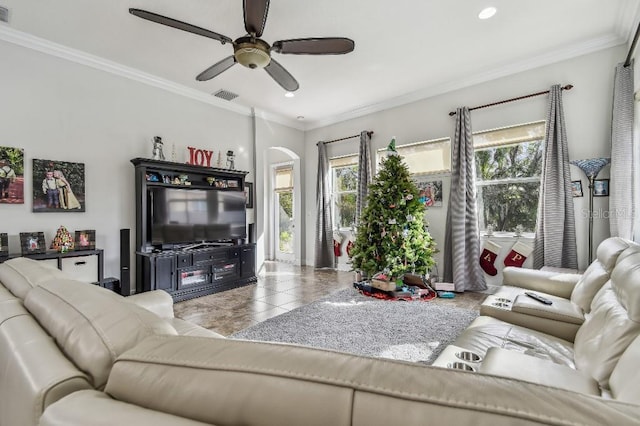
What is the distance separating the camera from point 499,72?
4148 mm

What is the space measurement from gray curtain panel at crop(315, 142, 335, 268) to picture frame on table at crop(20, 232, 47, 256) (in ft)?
13.6

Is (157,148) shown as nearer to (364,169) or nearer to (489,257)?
(364,169)

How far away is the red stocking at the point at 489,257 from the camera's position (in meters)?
4.23

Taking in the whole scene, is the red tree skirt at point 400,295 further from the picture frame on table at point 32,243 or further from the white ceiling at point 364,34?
the picture frame on table at point 32,243

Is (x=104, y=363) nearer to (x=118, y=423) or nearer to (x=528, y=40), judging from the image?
(x=118, y=423)

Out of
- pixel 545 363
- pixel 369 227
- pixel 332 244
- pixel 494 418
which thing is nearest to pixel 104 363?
pixel 494 418

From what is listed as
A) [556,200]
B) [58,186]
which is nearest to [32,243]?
[58,186]

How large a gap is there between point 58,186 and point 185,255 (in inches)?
64.3

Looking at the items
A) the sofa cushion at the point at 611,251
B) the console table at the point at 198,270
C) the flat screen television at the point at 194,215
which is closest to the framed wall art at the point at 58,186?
the flat screen television at the point at 194,215

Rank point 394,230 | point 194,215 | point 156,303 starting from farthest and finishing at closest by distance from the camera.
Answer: point 194,215, point 394,230, point 156,303

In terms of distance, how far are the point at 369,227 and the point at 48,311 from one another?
3919mm

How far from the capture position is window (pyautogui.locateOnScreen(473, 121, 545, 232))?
13.3 feet

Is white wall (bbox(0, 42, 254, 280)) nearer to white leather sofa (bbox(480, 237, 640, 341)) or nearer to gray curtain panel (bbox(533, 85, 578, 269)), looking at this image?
white leather sofa (bbox(480, 237, 640, 341))

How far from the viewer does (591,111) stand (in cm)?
356
